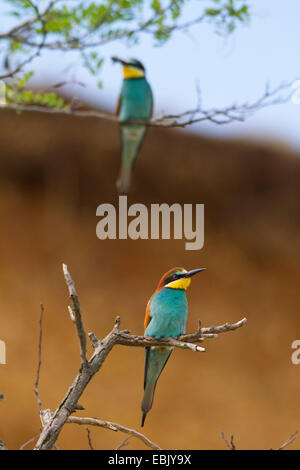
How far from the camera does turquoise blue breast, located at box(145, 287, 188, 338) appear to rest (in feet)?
5.97

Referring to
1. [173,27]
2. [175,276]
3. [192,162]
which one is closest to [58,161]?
[192,162]

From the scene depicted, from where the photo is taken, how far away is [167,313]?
6.00 feet

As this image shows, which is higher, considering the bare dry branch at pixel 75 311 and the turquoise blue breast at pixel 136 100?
the turquoise blue breast at pixel 136 100

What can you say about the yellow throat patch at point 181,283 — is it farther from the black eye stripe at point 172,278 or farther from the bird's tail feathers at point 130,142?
the bird's tail feathers at point 130,142

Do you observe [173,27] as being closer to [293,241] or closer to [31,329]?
[31,329]

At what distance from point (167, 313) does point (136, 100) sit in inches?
70.8

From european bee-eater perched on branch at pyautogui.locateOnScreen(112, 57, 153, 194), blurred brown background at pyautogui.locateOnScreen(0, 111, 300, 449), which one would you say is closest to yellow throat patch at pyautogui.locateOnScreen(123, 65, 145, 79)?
european bee-eater perched on branch at pyautogui.locateOnScreen(112, 57, 153, 194)

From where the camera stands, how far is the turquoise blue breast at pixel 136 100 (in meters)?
3.35

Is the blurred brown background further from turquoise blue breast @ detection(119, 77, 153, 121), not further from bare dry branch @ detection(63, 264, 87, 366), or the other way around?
bare dry branch @ detection(63, 264, 87, 366)

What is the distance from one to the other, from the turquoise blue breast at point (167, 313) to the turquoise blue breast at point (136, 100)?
1686mm

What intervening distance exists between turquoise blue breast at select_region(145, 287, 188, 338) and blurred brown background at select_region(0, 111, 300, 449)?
6635mm

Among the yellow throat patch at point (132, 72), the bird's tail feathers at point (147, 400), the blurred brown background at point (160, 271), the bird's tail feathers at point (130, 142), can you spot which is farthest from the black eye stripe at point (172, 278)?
the blurred brown background at point (160, 271)

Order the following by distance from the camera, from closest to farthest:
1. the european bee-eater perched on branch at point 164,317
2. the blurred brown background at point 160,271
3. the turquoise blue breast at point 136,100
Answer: the european bee-eater perched on branch at point 164,317, the turquoise blue breast at point 136,100, the blurred brown background at point 160,271

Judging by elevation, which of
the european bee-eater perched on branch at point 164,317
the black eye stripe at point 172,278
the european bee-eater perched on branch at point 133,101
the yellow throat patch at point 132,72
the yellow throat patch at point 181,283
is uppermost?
the yellow throat patch at point 132,72
